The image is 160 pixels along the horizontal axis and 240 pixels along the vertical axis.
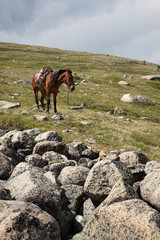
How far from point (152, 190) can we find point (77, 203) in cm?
327

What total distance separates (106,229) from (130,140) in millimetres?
16130

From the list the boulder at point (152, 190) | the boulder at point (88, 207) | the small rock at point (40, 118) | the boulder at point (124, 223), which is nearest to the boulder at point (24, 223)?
the boulder at point (124, 223)

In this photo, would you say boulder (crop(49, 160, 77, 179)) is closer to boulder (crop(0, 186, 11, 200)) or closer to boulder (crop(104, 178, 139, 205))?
boulder (crop(0, 186, 11, 200))

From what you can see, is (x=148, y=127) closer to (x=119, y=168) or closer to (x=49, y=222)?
(x=119, y=168)

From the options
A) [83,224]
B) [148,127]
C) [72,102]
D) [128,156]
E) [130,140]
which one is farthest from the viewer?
[72,102]

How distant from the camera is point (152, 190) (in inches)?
279

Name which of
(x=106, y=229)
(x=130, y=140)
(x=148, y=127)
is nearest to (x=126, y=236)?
(x=106, y=229)

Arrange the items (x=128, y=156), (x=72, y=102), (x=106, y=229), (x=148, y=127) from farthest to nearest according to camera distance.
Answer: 1. (x=72, y=102)
2. (x=148, y=127)
3. (x=128, y=156)
4. (x=106, y=229)

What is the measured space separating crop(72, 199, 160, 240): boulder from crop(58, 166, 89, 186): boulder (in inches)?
107

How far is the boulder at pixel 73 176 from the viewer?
9.20 meters

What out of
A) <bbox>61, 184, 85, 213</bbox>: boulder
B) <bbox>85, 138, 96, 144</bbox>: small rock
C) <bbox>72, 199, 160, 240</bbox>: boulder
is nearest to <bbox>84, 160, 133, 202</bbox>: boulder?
<bbox>61, 184, 85, 213</bbox>: boulder

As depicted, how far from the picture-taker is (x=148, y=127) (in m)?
27.9

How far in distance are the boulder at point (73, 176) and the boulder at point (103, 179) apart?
3.35 feet

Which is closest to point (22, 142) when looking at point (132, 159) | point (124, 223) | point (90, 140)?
point (132, 159)
